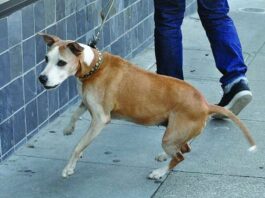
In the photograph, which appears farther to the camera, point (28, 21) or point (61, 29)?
point (61, 29)

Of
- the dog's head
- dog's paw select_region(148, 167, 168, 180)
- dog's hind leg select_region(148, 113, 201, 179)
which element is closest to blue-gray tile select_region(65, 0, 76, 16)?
the dog's head

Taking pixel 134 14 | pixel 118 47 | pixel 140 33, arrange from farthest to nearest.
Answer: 1. pixel 140 33
2. pixel 134 14
3. pixel 118 47

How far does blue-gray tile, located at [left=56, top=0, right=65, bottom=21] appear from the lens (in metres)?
6.52

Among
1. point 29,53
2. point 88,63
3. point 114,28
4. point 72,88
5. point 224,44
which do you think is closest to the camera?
point 88,63

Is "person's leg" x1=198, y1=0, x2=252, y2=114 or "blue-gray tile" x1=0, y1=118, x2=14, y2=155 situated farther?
"person's leg" x1=198, y1=0, x2=252, y2=114

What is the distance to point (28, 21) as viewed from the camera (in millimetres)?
5980

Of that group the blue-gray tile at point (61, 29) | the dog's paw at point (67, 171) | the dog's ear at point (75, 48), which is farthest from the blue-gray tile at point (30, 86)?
the dog's ear at point (75, 48)

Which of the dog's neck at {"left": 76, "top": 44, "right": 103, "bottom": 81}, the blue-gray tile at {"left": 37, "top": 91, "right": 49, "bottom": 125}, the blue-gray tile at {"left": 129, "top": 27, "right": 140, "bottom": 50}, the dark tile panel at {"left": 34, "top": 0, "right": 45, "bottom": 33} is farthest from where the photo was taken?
the blue-gray tile at {"left": 129, "top": 27, "right": 140, "bottom": 50}

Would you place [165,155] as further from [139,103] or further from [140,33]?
[140,33]

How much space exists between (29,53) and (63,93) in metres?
0.77

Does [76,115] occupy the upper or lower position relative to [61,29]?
lower

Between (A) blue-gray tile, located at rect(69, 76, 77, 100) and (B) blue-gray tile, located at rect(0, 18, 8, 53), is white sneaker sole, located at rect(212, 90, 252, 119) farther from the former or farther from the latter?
(B) blue-gray tile, located at rect(0, 18, 8, 53)

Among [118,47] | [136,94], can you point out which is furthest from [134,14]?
[136,94]

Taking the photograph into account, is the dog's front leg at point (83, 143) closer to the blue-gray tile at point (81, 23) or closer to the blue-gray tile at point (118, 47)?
the blue-gray tile at point (81, 23)
